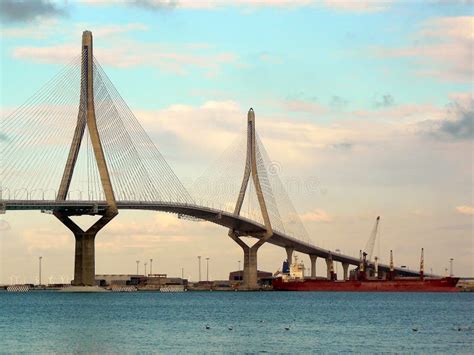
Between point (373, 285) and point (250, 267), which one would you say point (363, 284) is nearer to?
point (373, 285)

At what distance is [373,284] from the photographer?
146625mm

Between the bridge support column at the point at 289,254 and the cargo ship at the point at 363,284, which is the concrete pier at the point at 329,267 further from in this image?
the bridge support column at the point at 289,254

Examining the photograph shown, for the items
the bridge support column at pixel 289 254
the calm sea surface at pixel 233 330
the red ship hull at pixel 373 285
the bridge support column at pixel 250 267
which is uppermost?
the bridge support column at pixel 289 254

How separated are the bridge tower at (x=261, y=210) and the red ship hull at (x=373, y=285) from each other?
687 centimetres

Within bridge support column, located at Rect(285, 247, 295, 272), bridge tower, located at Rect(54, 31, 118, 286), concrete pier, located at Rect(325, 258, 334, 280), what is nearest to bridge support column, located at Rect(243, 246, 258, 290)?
bridge support column, located at Rect(285, 247, 295, 272)

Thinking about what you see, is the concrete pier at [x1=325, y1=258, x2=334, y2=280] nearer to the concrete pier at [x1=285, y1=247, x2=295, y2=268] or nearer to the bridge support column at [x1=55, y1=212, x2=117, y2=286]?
the concrete pier at [x1=285, y1=247, x2=295, y2=268]

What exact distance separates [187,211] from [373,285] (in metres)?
36.3

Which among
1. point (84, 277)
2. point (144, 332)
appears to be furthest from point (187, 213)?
point (144, 332)

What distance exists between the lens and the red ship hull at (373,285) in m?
146

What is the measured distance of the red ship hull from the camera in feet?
479

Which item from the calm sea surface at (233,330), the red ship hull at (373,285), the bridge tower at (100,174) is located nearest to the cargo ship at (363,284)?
the red ship hull at (373,285)

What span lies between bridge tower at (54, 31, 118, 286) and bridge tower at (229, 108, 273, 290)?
84.3 ft

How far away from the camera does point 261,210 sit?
429ft

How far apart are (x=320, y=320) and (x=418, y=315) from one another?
11.8m
